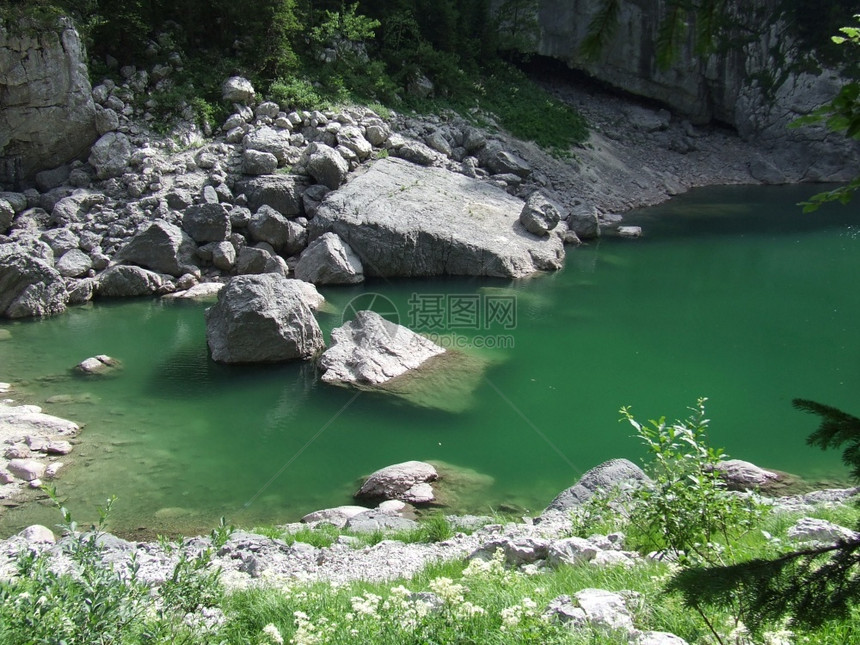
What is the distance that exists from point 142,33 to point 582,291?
1821 cm

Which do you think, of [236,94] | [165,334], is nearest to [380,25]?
[236,94]

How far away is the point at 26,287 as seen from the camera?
60.1 ft

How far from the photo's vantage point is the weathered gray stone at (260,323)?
15141 millimetres

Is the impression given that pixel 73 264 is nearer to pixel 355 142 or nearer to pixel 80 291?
pixel 80 291

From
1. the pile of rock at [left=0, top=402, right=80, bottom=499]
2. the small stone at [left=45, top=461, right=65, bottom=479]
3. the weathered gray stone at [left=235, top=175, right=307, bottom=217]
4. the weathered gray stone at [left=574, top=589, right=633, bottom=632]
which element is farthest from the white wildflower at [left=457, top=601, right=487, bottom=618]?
the weathered gray stone at [left=235, top=175, right=307, bottom=217]

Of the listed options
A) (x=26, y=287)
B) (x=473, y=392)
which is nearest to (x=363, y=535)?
(x=473, y=392)

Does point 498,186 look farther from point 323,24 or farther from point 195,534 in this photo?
point 195,534

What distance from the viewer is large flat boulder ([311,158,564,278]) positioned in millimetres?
21953

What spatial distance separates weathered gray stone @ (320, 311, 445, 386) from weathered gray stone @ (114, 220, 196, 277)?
26.0 ft

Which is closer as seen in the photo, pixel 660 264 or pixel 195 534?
pixel 195 534

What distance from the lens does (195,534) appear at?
9375 mm

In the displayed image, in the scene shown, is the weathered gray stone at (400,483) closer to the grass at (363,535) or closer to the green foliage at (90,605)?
the grass at (363,535)

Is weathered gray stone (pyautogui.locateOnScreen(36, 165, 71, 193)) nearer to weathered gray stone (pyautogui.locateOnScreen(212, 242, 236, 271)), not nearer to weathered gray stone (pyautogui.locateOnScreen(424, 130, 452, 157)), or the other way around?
weathered gray stone (pyautogui.locateOnScreen(212, 242, 236, 271))

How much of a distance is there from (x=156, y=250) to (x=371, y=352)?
9392 mm
